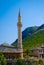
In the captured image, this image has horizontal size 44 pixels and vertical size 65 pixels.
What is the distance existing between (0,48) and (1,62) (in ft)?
33.9

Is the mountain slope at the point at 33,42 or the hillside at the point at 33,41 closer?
the mountain slope at the point at 33,42

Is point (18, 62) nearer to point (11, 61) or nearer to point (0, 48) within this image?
point (11, 61)

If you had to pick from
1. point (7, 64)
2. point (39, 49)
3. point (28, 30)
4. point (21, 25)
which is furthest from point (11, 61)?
point (28, 30)

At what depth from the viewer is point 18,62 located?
155 ft

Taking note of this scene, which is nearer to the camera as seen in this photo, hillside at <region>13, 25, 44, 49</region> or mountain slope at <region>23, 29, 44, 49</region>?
mountain slope at <region>23, 29, 44, 49</region>

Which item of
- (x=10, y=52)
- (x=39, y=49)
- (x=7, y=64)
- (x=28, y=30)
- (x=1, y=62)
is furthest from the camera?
(x=28, y=30)

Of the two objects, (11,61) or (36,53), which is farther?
(36,53)

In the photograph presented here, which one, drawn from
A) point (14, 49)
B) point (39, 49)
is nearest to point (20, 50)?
point (14, 49)

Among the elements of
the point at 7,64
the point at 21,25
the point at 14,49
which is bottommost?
the point at 7,64

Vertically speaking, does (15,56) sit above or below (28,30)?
below

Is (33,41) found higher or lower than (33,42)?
higher

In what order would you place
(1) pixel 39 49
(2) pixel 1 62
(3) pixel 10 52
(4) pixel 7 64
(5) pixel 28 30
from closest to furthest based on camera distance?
(2) pixel 1 62
(4) pixel 7 64
(3) pixel 10 52
(1) pixel 39 49
(5) pixel 28 30

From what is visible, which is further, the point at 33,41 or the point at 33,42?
the point at 33,41

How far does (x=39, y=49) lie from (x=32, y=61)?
18.7 meters
